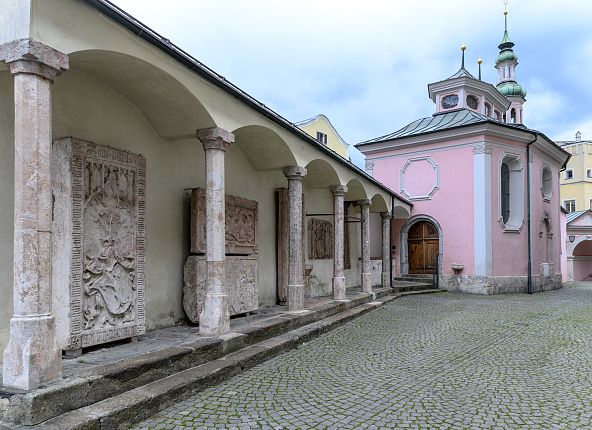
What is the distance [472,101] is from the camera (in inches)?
869

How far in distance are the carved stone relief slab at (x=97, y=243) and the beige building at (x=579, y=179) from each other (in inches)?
1920

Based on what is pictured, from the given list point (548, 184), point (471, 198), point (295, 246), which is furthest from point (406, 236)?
point (295, 246)

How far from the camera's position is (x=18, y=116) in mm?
3857

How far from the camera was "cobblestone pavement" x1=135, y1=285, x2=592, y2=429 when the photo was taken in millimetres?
4227

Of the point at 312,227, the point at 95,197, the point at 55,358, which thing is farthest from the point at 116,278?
the point at 312,227

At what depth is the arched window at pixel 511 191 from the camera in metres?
18.4

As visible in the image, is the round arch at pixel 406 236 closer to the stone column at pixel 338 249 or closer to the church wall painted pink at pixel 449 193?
the church wall painted pink at pixel 449 193

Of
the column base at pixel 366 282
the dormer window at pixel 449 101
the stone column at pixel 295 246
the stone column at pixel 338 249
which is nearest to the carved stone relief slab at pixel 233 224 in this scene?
the stone column at pixel 295 246

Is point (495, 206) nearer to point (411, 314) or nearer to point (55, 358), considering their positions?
point (411, 314)

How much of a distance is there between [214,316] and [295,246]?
9.22 feet

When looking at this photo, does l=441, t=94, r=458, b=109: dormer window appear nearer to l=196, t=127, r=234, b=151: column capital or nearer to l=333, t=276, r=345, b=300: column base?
l=333, t=276, r=345, b=300: column base

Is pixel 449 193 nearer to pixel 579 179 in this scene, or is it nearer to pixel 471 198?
pixel 471 198

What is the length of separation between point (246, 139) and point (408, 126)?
1525 cm

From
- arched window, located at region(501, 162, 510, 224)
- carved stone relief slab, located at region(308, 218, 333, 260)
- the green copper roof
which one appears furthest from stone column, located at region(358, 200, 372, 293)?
the green copper roof
